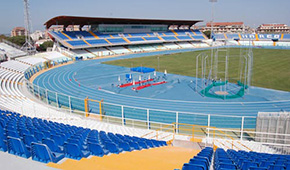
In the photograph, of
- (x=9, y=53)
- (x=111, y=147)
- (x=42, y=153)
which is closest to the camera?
(x=42, y=153)

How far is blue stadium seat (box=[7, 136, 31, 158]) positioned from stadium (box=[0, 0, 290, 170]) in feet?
0.08

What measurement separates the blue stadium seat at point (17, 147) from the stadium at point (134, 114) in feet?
0.08

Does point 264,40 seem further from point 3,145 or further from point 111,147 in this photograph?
point 3,145

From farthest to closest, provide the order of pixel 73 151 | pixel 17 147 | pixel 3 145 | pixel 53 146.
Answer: pixel 73 151 → pixel 53 146 → pixel 3 145 → pixel 17 147

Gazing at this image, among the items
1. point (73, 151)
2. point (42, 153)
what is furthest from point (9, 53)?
point (42, 153)

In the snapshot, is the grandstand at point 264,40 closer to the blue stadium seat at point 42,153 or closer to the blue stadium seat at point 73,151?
the blue stadium seat at point 73,151

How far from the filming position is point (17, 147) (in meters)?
5.03

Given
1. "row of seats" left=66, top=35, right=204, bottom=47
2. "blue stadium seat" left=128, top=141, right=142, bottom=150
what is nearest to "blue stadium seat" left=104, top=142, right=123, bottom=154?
"blue stadium seat" left=128, top=141, right=142, bottom=150

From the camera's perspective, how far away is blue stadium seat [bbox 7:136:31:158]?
4926mm

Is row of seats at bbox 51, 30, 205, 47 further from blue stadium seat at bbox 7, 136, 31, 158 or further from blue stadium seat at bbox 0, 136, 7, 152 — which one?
blue stadium seat at bbox 7, 136, 31, 158

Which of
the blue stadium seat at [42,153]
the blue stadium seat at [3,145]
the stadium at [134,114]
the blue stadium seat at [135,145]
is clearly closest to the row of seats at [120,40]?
the stadium at [134,114]

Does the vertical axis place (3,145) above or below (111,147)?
above

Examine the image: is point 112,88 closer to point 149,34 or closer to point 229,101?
point 229,101

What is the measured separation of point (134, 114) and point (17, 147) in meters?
10.7
